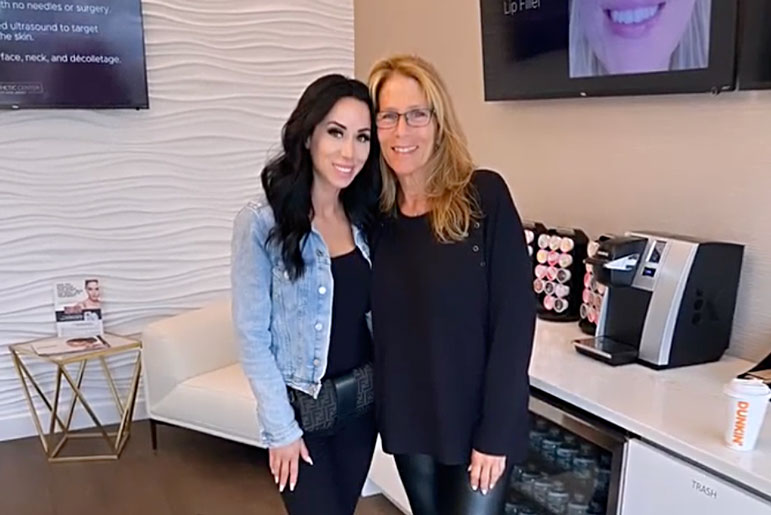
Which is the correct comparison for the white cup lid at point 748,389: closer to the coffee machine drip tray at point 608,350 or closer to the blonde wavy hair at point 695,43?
the coffee machine drip tray at point 608,350

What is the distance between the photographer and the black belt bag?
4.97 feet

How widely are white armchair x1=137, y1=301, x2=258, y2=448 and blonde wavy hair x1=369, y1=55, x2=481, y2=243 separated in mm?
1591

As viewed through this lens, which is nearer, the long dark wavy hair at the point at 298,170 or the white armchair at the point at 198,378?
the long dark wavy hair at the point at 298,170

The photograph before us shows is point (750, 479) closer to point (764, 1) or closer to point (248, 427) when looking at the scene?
point (764, 1)

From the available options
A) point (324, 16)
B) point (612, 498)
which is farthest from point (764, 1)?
point (324, 16)

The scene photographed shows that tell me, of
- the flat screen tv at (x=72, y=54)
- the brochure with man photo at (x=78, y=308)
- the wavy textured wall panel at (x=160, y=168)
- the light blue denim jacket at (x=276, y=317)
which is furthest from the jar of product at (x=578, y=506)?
the flat screen tv at (x=72, y=54)

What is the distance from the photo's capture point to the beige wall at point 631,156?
188 centimetres

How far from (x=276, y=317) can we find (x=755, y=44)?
52.6 inches

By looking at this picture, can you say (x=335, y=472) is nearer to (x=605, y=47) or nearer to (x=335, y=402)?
(x=335, y=402)

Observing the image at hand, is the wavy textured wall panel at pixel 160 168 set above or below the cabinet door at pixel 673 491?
above

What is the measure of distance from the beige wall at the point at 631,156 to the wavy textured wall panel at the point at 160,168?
856 millimetres

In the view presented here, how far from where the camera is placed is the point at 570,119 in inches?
97.0

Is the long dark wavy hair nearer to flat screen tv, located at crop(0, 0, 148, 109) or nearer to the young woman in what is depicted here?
the young woman

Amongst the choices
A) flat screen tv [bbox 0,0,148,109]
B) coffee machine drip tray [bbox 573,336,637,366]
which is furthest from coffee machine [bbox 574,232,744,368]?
flat screen tv [bbox 0,0,148,109]
